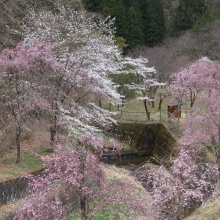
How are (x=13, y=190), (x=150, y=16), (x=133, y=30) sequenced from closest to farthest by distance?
1. (x=13, y=190)
2. (x=133, y=30)
3. (x=150, y=16)

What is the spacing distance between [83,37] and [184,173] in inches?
409

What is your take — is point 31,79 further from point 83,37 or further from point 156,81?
point 156,81

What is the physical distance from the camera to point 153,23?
34.0m

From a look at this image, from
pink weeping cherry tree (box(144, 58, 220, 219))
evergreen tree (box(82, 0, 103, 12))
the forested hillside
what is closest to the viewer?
pink weeping cherry tree (box(144, 58, 220, 219))

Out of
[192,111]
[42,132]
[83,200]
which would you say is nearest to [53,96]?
[42,132]

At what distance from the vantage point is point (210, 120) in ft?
40.4

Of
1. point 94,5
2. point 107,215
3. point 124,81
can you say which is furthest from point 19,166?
point 94,5

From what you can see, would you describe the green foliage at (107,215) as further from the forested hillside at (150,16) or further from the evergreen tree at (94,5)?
the evergreen tree at (94,5)

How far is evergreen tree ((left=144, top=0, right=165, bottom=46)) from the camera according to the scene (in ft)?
111

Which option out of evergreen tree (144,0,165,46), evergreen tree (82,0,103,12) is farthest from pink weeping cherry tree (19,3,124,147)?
evergreen tree (144,0,165,46)

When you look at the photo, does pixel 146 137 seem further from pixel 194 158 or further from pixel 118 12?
pixel 118 12

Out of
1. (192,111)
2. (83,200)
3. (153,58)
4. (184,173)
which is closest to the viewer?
(83,200)

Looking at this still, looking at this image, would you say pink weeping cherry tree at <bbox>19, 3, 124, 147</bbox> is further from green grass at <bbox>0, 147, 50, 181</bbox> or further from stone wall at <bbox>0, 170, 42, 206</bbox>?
stone wall at <bbox>0, 170, 42, 206</bbox>

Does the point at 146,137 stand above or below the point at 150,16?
below
